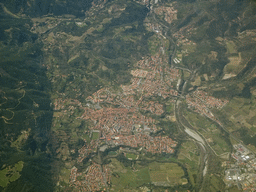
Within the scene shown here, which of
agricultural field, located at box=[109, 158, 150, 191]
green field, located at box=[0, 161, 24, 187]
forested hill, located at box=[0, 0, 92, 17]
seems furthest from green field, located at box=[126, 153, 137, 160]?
forested hill, located at box=[0, 0, 92, 17]

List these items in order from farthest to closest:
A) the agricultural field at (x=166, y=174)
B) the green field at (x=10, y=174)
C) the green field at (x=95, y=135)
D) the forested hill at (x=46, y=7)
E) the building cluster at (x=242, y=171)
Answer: the forested hill at (x=46, y=7), the green field at (x=95, y=135), the agricultural field at (x=166, y=174), the building cluster at (x=242, y=171), the green field at (x=10, y=174)

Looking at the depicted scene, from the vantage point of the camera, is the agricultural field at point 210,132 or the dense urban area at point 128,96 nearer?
the dense urban area at point 128,96

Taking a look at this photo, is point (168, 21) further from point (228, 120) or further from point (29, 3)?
point (29, 3)

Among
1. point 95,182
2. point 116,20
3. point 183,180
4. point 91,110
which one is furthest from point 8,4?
point 183,180

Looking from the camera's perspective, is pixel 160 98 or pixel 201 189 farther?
pixel 160 98

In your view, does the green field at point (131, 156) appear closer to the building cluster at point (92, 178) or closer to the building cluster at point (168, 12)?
the building cluster at point (92, 178)

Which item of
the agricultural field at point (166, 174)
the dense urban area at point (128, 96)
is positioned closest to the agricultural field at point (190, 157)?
the dense urban area at point (128, 96)

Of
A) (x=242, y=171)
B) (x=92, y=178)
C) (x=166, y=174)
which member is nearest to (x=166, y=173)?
(x=166, y=174)

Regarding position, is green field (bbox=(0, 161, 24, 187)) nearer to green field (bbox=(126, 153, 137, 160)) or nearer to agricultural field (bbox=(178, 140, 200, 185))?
green field (bbox=(126, 153, 137, 160))
